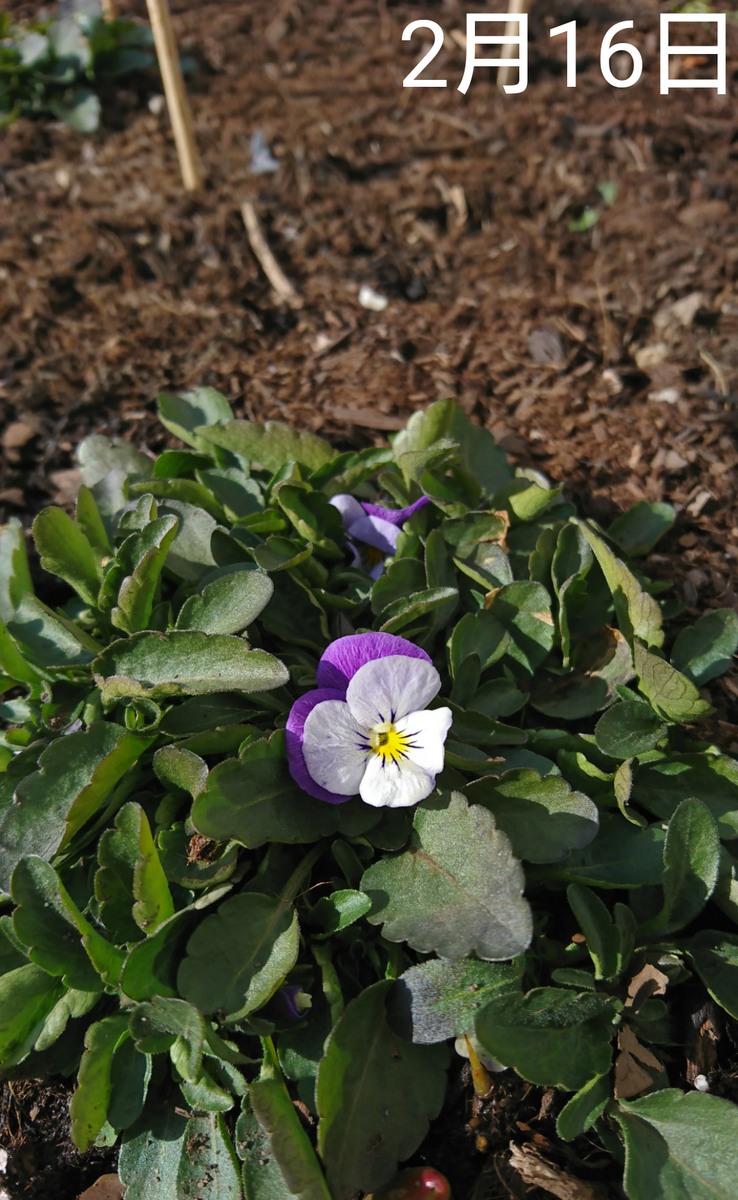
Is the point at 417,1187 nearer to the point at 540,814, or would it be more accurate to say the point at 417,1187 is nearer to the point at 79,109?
the point at 540,814

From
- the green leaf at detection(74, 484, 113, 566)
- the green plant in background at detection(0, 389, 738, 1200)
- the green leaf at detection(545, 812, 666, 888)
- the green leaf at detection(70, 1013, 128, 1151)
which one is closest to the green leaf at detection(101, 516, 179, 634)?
the green plant in background at detection(0, 389, 738, 1200)

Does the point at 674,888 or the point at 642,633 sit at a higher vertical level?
the point at 642,633

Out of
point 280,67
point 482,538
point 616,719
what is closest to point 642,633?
point 616,719

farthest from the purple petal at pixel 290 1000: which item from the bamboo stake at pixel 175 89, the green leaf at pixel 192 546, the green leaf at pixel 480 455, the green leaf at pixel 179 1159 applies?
the bamboo stake at pixel 175 89

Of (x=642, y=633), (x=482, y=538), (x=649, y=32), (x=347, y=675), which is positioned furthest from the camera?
(x=649, y=32)

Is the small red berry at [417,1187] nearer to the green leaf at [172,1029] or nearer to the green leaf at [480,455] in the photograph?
the green leaf at [172,1029]

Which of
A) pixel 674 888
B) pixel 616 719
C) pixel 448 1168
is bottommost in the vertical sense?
pixel 448 1168

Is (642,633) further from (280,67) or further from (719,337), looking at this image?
(280,67)

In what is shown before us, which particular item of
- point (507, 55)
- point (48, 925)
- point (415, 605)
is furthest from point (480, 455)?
point (507, 55)
